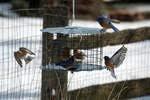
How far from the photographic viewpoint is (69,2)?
1725 centimetres

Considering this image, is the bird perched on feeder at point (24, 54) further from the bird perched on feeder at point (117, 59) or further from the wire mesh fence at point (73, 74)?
the bird perched on feeder at point (117, 59)

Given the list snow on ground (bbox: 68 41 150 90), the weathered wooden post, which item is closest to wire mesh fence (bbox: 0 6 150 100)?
snow on ground (bbox: 68 41 150 90)

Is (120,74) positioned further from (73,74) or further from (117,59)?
(117,59)

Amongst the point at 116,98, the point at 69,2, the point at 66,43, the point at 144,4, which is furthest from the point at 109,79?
the point at 144,4

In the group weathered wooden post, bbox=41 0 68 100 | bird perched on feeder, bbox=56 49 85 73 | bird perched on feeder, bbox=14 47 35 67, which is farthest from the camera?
weathered wooden post, bbox=41 0 68 100

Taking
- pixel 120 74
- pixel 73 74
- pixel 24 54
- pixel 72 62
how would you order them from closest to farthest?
pixel 72 62, pixel 24 54, pixel 73 74, pixel 120 74

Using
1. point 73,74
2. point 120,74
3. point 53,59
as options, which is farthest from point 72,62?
point 120,74

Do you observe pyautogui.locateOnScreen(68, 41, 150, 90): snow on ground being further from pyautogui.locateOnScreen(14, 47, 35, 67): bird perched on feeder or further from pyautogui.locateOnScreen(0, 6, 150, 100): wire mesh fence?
pyautogui.locateOnScreen(14, 47, 35, 67): bird perched on feeder

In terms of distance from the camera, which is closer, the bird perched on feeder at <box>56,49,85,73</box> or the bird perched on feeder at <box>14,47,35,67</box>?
the bird perched on feeder at <box>56,49,85,73</box>

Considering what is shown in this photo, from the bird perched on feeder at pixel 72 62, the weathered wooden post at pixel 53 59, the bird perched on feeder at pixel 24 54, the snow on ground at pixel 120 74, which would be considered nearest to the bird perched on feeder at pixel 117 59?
the bird perched on feeder at pixel 72 62

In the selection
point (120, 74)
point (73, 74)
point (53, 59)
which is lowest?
point (120, 74)

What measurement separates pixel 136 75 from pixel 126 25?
306 inches

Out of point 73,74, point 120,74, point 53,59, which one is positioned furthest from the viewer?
point 120,74

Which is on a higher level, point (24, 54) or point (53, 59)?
point (24, 54)
